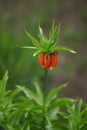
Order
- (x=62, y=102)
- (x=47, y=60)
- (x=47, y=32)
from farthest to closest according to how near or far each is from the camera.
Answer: (x=47, y=32), (x=62, y=102), (x=47, y=60)

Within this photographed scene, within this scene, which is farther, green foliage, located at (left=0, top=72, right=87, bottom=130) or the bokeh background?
the bokeh background

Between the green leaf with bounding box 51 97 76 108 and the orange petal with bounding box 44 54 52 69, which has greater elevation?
the orange petal with bounding box 44 54 52 69

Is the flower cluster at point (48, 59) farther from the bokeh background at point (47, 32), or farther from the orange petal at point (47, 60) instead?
the bokeh background at point (47, 32)

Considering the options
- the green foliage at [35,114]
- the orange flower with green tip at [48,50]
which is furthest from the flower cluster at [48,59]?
the green foliage at [35,114]

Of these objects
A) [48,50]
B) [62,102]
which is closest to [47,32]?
[62,102]

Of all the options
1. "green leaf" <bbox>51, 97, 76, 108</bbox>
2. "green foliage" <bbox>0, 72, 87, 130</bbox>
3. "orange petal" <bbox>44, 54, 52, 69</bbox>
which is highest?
"orange petal" <bbox>44, 54, 52, 69</bbox>

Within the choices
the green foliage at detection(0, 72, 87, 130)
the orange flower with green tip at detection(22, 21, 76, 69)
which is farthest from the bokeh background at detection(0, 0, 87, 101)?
the orange flower with green tip at detection(22, 21, 76, 69)

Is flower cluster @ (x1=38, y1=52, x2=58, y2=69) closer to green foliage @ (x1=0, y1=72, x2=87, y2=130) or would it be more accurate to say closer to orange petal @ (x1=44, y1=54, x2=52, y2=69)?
orange petal @ (x1=44, y1=54, x2=52, y2=69)

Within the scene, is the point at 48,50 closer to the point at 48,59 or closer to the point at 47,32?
the point at 48,59

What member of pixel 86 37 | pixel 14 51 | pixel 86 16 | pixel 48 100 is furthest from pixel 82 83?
pixel 48 100

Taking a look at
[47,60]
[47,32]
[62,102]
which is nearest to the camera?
[47,60]
